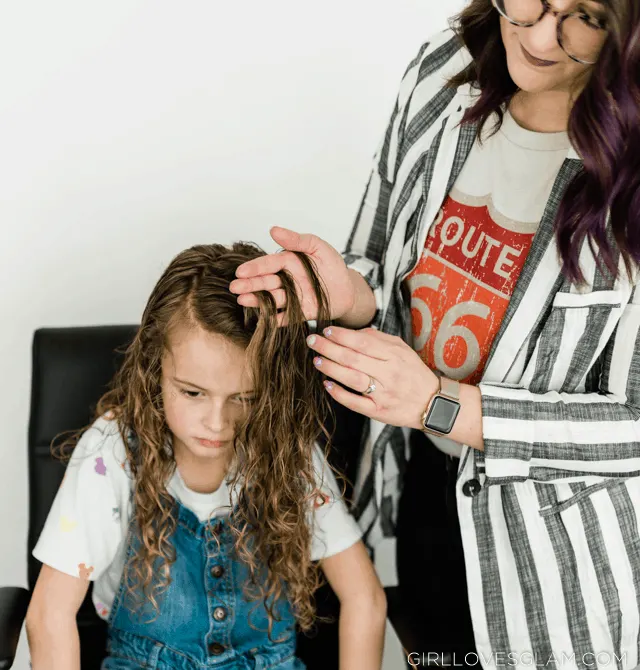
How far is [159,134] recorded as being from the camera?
5.55 feet

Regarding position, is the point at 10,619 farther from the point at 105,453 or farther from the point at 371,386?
the point at 371,386

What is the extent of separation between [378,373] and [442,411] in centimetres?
11

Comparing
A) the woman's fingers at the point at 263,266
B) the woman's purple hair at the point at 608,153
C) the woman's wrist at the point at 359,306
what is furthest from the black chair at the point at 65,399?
the woman's purple hair at the point at 608,153

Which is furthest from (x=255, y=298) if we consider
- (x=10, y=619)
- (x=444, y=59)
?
(x=10, y=619)

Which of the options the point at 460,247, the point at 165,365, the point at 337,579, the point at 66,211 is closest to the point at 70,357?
the point at 165,365

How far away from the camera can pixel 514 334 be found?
1.20 m

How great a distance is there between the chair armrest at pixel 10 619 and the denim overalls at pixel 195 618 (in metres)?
0.17

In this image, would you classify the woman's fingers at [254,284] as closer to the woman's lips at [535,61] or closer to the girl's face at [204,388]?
the girl's face at [204,388]

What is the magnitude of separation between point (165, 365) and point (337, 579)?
51cm

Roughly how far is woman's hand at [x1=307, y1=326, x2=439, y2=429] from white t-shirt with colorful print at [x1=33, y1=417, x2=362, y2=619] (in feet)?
1.09

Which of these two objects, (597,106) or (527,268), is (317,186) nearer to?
(527,268)

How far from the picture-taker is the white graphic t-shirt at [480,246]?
121 cm

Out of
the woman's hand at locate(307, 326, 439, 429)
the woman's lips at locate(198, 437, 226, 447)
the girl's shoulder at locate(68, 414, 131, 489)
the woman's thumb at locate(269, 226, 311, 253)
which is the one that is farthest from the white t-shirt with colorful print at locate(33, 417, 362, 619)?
the woman's thumb at locate(269, 226, 311, 253)

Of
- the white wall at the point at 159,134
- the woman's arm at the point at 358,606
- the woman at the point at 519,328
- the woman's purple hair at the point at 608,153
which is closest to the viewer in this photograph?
the woman's purple hair at the point at 608,153
